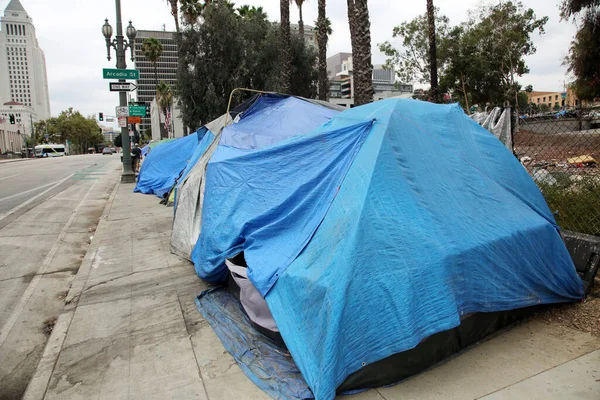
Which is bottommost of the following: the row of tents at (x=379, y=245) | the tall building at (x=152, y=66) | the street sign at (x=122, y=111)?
the row of tents at (x=379, y=245)

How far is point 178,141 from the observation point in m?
13.1

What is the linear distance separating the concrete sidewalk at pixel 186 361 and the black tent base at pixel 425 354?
63 mm

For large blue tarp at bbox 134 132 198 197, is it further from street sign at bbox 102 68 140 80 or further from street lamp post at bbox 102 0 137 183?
street lamp post at bbox 102 0 137 183

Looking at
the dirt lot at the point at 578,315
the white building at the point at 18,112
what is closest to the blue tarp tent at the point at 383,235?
the dirt lot at the point at 578,315

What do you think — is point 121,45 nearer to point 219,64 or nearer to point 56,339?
point 219,64

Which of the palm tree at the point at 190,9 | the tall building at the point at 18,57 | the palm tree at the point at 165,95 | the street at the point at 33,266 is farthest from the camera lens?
the tall building at the point at 18,57

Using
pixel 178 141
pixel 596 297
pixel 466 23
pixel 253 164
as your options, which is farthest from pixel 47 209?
pixel 466 23

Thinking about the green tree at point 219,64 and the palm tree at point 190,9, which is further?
the palm tree at point 190,9

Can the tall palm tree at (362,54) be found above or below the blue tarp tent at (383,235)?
above

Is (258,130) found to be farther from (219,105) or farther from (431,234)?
(219,105)

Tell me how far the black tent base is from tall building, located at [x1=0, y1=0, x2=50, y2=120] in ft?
581

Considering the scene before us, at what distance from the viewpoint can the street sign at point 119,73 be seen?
47.2 ft

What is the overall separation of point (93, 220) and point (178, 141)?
436 centimetres

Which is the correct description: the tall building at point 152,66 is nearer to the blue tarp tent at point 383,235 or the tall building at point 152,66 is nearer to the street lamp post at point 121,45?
the street lamp post at point 121,45
